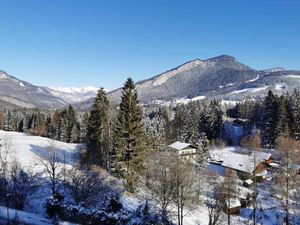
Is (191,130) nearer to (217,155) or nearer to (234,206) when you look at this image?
(217,155)

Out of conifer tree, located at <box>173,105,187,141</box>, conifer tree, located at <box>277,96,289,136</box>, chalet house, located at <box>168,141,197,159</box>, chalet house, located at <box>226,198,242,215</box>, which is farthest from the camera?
conifer tree, located at <box>173,105,187,141</box>

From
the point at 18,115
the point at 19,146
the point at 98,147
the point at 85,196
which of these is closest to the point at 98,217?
the point at 85,196

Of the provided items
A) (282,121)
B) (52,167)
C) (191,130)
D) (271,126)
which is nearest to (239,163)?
(282,121)

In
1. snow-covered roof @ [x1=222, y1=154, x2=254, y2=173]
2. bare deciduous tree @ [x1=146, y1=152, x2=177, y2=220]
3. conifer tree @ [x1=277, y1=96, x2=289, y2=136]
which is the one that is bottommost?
snow-covered roof @ [x1=222, y1=154, x2=254, y2=173]

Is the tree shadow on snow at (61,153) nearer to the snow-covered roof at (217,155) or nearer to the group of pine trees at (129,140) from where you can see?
the group of pine trees at (129,140)

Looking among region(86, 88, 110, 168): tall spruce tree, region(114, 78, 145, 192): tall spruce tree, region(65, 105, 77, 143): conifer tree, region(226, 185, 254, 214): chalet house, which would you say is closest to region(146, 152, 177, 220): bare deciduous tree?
region(114, 78, 145, 192): tall spruce tree

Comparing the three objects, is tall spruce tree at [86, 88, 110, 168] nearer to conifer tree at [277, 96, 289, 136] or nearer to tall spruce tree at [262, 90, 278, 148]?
conifer tree at [277, 96, 289, 136]

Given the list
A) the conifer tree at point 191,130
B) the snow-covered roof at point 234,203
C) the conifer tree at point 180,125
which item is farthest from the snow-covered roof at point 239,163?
the conifer tree at point 180,125
